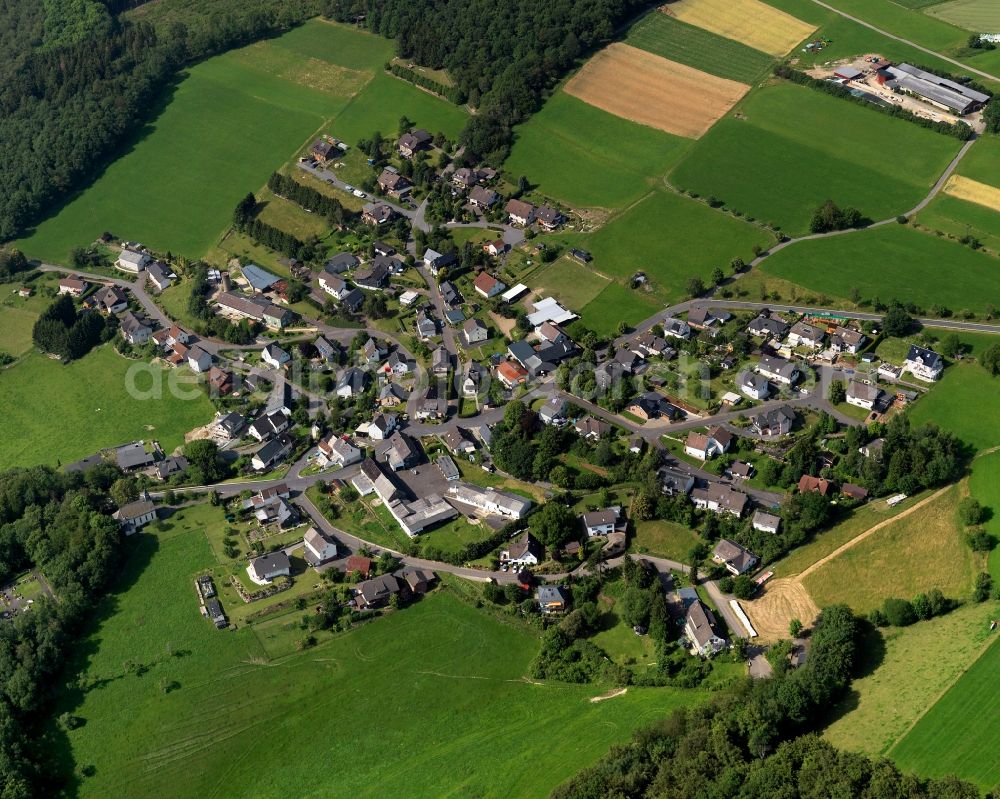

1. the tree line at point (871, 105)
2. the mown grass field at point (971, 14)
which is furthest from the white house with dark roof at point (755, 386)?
the mown grass field at point (971, 14)

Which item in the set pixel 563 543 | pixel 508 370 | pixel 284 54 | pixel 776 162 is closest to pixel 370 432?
pixel 508 370

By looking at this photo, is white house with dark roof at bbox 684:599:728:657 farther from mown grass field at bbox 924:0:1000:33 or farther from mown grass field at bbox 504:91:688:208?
mown grass field at bbox 924:0:1000:33

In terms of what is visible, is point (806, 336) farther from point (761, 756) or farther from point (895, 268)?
point (761, 756)

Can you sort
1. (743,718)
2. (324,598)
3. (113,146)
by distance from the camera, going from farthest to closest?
1. (113,146)
2. (324,598)
3. (743,718)

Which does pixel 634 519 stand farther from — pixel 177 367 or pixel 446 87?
pixel 446 87

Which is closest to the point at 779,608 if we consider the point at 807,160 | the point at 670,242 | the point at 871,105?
the point at 670,242

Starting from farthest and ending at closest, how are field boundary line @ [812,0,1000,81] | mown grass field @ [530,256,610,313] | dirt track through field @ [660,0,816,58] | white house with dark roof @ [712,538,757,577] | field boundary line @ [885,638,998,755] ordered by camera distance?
dirt track through field @ [660,0,816,58] < field boundary line @ [812,0,1000,81] < mown grass field @ [530,256,610,313] < white house with dark roof @ [712,538,757,577] < field boundary line @ [885,638,998,755]

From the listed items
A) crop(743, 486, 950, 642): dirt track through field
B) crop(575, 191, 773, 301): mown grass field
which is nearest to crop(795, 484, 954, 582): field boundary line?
crop(743, 486, 950, 642): dirt track through field
